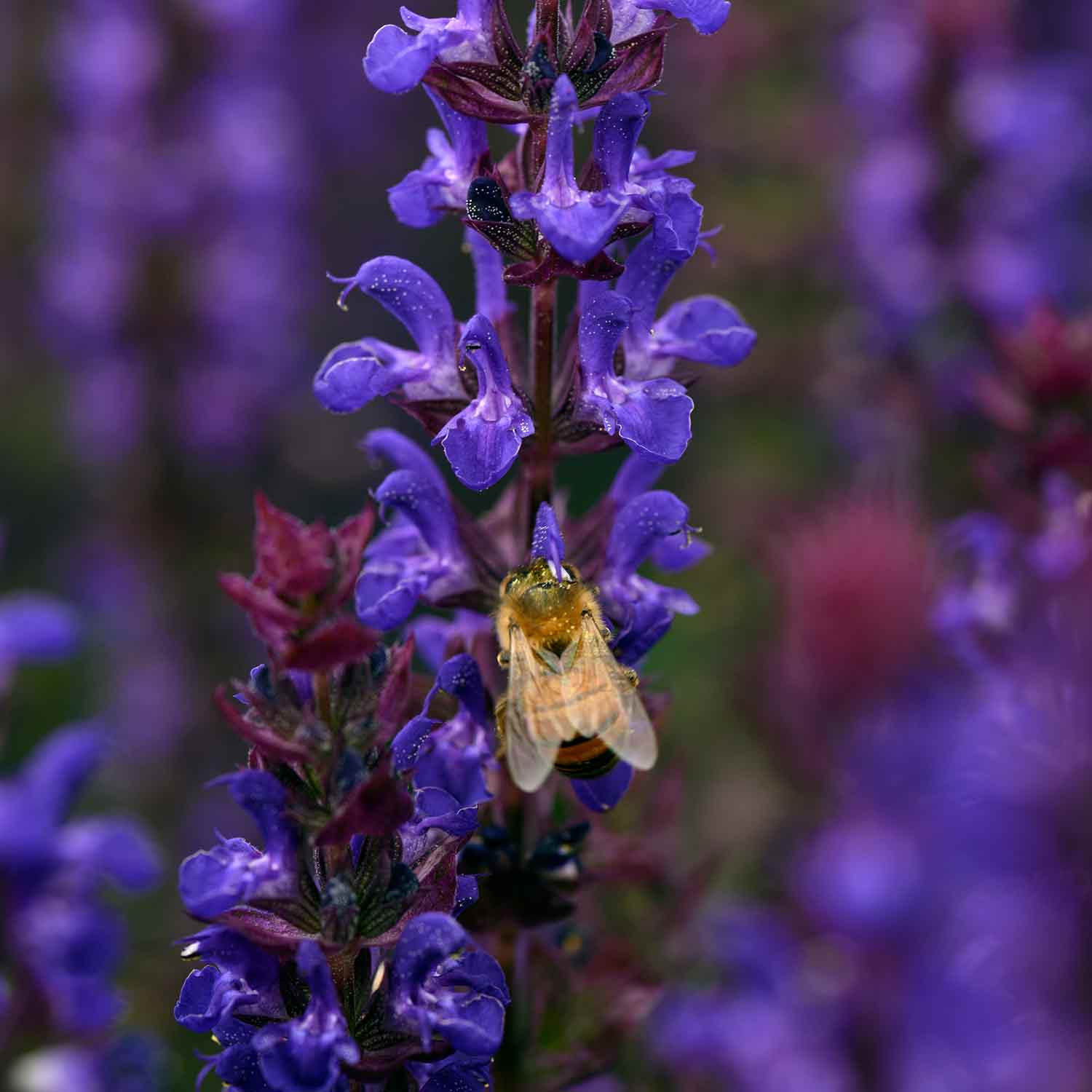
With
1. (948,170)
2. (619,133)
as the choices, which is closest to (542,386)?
(619,133)

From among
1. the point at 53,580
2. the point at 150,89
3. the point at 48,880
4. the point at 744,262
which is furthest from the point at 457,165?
the point at 53,580

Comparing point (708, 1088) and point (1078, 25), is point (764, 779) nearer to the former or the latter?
point (708, 1088)

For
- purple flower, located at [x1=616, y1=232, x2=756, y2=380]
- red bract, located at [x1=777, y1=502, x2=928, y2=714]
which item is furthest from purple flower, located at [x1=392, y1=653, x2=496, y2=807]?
red bract, located at [x1=777, y1=502, x2=928, y2=714]

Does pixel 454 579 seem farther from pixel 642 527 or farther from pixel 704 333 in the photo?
pixel 704 333

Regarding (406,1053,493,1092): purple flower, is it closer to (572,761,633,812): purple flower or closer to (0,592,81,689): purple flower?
(572,761,633,812): purple flower

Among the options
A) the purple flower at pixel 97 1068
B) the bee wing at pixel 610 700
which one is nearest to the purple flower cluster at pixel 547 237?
the bee wing at pixel 610 700

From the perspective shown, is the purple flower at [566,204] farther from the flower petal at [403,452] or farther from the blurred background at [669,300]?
the blurred background at [669,300]
